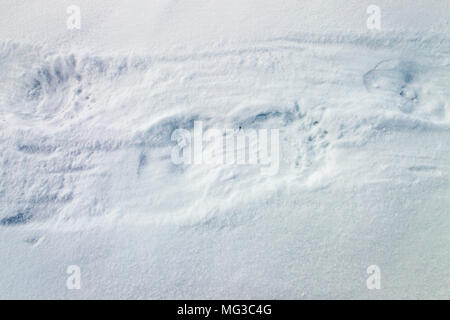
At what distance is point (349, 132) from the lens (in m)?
2.01

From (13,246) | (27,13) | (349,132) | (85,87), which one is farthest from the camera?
(27,13)

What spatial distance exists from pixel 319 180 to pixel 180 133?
0.87 m

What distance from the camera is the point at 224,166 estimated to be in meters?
1.97

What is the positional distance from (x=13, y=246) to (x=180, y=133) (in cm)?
113

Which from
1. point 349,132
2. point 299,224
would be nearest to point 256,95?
point 349,132

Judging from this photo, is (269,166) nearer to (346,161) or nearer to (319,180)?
(319,180)

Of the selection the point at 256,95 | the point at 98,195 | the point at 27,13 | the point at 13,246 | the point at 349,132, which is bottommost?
the point at 13,246

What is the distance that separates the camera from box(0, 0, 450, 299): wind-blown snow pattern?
1788 mm

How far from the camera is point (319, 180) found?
6.22 feet

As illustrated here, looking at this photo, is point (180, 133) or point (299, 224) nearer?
point (299, 224)

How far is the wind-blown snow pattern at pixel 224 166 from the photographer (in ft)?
5.87

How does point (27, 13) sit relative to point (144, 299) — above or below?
above
